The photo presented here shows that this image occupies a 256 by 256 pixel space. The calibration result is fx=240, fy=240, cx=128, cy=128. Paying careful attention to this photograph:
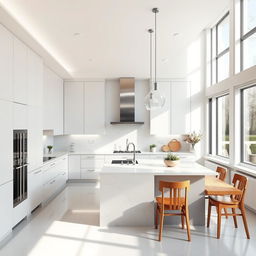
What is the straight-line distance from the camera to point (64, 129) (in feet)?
21.9

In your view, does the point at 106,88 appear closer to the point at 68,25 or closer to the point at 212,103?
the point at 212,103

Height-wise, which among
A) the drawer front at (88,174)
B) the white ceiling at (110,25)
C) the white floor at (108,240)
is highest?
the white ceiling at (110,25)

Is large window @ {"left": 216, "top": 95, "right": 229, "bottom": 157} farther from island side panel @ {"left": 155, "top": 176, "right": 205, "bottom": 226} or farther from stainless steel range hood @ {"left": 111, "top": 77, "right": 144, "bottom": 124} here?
island side panel @ {"left": 155, "top": 176, "right": 205, "bottom": 226}

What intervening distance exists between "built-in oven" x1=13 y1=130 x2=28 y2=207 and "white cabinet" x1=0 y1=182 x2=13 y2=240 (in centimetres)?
14

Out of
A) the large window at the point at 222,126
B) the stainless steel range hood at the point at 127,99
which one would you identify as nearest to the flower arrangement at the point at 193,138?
the large window at the point at 222,126

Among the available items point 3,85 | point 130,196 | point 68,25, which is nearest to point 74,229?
point 130,196

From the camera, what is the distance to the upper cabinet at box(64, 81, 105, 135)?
22.0 feet

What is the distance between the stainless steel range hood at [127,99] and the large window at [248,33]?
294 centimetres

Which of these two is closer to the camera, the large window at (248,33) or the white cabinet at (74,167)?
the large window at (248,33)

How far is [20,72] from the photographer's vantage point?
3.54 m

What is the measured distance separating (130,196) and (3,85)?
7.47 ft

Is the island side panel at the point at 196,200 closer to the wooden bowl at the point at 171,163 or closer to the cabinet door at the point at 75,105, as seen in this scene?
the wooden bowl at the point at 171,163

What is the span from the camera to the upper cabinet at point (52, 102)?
5156 millimetres

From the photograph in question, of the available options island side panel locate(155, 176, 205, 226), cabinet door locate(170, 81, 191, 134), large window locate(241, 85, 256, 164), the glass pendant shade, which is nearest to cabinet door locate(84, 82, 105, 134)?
cabinet door locate(170, 81, 191, 134)
